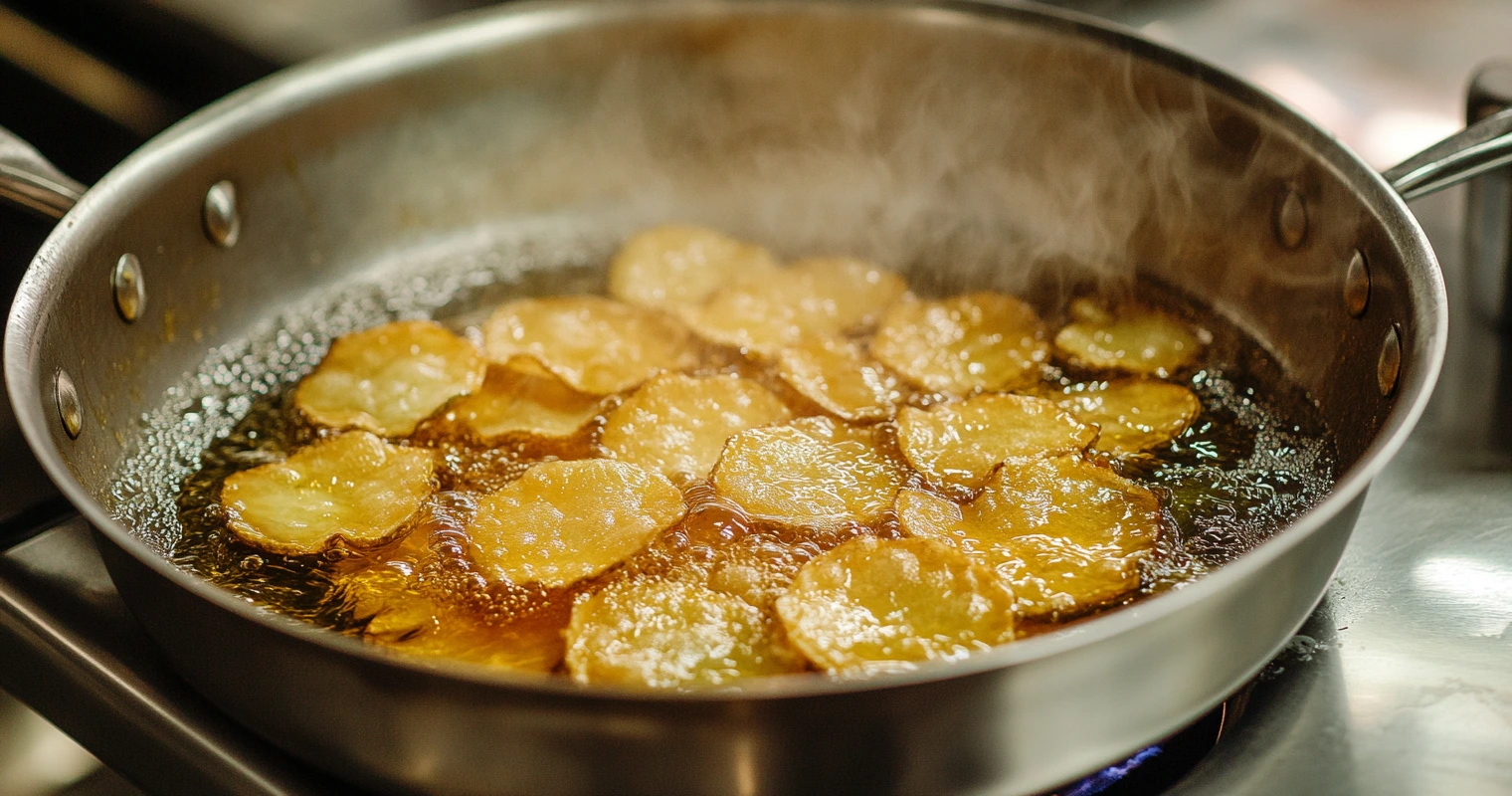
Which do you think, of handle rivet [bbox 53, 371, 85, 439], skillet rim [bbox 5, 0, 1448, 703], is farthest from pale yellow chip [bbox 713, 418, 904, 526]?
handle rivet [bbox 53, 371, 85, 439]

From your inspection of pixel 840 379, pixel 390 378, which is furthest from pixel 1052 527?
pixel 390 378

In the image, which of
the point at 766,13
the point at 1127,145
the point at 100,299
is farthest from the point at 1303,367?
the point at 100,299

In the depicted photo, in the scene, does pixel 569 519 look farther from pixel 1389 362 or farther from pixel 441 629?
pixel 1389 362

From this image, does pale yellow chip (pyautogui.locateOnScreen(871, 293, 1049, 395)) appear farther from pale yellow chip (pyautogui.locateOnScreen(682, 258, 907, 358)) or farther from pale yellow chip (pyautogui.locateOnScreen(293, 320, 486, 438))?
pale yellow chip (pyautogui.locateOnScreen(293, 320, 486, 438))

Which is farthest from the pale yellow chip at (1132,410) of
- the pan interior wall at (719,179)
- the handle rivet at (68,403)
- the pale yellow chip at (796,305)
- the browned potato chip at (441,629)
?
the handle rivet at (68,403)

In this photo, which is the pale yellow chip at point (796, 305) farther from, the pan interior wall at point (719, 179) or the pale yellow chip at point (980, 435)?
the pale yellow chip at point (980, 435)

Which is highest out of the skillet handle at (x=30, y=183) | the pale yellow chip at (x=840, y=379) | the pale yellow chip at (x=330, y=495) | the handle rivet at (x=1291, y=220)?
the skillet handle at (x=30, y=183)

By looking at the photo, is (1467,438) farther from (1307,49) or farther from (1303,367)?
(1307,49)
